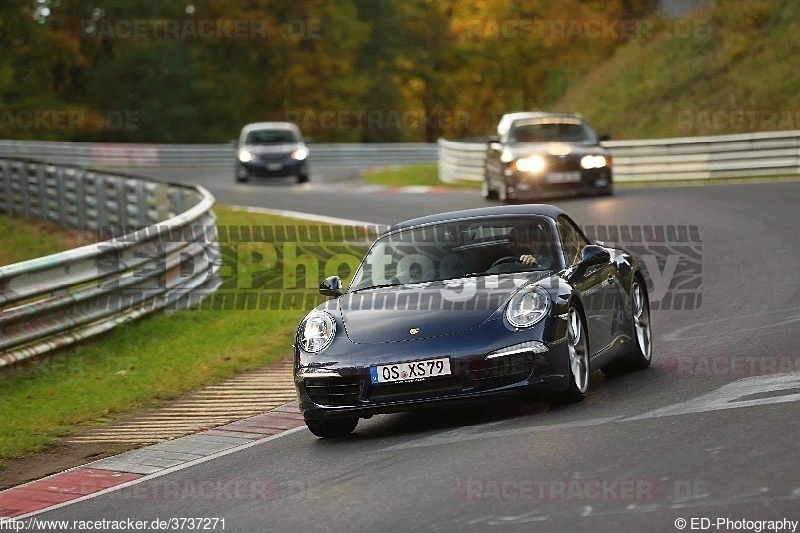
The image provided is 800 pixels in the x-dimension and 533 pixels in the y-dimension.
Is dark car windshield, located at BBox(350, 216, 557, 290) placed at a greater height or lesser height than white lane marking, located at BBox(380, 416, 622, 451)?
greater

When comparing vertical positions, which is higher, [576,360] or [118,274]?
[576,360]

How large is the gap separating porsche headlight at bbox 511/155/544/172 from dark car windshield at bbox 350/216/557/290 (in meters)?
15.5

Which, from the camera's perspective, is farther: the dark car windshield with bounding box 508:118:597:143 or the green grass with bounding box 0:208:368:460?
the dark car windshield with bounding box 508:118:597:143

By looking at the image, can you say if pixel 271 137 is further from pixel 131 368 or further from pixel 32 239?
pixel 131 368

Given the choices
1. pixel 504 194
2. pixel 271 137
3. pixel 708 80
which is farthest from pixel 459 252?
pixel 708 80

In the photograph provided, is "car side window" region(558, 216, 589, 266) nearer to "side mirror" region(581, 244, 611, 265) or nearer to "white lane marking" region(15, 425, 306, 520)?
"side mirror" region(581, 244, 611, 265)

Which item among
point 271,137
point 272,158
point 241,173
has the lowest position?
point 241,173

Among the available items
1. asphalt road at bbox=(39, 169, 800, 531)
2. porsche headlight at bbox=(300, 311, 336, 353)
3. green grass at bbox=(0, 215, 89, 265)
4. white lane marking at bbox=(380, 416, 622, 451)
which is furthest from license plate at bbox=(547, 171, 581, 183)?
→ white lane marking at bbox=(380, 416, 622, 451)

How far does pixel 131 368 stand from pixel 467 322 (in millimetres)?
4715

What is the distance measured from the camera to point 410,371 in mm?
8617

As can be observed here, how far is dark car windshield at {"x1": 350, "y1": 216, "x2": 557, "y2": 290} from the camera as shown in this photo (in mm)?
9742

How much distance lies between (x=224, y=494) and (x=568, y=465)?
1.80m

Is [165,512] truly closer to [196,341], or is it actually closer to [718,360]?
[718,360]

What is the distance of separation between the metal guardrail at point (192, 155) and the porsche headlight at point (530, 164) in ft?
105
